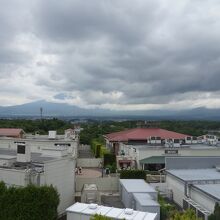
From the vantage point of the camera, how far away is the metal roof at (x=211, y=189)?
29.2 metres

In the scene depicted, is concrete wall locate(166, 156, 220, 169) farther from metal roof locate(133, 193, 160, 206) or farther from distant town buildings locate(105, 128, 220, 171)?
metal roof locate(133, 193, 160, 206)

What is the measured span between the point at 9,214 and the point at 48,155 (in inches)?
478

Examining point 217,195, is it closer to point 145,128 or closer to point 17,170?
point 17,170

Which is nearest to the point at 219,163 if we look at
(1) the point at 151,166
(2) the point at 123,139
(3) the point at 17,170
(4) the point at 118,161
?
(1) the point at 151,166

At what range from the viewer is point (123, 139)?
76.6 metres

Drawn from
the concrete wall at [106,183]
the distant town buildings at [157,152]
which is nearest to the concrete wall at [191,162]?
the concrete wall at [106,183]

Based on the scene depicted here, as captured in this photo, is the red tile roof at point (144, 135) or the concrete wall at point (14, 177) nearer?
the concrete wall at point (14, 177)

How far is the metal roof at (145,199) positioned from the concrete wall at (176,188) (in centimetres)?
512

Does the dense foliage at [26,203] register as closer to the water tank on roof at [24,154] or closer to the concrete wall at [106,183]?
the water tank on roof at [24,154]

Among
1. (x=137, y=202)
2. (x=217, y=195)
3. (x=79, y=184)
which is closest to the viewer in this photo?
(x=217, y=195)

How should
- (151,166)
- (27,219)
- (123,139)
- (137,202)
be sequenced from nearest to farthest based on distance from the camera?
(27,219) < (137,202) < (151,166) < (123,139)

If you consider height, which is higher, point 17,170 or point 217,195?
point 17,170

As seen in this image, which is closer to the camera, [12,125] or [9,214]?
[9,214]

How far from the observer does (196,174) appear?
39781 mm
